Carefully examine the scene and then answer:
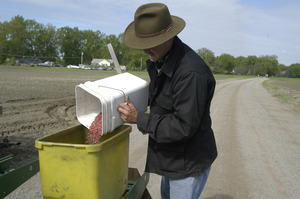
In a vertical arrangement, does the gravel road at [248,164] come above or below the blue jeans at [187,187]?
below

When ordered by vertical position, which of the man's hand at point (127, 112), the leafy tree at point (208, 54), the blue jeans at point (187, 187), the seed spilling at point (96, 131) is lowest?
the blue jeans at point (187, 187)

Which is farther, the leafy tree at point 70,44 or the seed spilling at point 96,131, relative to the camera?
the leafy tree at point 70,44

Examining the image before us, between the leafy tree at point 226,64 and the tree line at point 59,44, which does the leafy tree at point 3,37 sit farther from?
the leafy tree at point 226,64

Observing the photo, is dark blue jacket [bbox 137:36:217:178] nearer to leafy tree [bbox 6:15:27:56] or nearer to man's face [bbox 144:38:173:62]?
man's face [bbox 144:38:173:62]

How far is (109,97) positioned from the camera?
1901 mm

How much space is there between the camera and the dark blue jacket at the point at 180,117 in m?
1.74

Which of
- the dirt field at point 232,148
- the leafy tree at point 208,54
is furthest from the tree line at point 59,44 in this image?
the dirt field at point 232,148

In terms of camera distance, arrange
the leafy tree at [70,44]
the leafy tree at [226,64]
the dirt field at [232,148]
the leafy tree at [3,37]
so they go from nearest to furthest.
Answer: the dirt field at [232,148]
the leafy tree at [3,37]
the leafy tree at [70,44]
the leafy tree at [226,64]

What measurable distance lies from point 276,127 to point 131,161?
597 cm

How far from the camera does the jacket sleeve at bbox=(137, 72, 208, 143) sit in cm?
172

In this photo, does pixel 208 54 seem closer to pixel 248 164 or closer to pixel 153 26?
pixel 248 164

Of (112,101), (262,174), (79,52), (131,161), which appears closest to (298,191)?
(262,174)

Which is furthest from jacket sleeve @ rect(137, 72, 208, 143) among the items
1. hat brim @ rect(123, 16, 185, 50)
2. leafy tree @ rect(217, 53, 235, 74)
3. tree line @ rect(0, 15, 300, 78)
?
leafy tree @ rect(217, 53, 235, 74)

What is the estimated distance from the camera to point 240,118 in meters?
10.2
